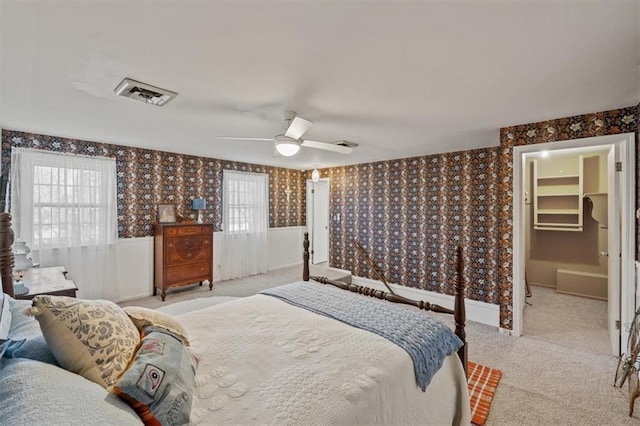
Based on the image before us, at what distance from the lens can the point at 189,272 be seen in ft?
15.5

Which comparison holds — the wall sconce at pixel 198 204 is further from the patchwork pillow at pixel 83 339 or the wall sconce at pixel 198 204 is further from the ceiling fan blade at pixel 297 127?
the patchwork pillow at pixel 83 339

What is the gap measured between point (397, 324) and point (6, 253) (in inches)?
92.9

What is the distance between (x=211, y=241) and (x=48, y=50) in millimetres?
3660

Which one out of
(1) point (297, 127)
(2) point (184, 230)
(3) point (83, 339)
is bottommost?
(3) point (83, 339)

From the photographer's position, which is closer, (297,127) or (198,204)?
(297,127)

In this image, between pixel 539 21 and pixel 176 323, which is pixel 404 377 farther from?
pixel 539 21

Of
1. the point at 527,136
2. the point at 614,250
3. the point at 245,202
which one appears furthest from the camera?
the point at 245,202

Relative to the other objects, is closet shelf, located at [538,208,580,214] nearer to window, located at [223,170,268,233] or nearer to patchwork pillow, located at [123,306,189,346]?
window, located at [223,170,268,233]

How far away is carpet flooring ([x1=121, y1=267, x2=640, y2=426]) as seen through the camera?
2.07 m

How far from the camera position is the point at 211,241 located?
500cm

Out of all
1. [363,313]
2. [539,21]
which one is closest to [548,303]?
[363,313]

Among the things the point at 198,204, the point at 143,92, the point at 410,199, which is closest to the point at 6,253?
the point at 143,92

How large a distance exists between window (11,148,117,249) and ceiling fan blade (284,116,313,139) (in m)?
3.27

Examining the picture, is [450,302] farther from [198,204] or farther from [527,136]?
[198,204]
